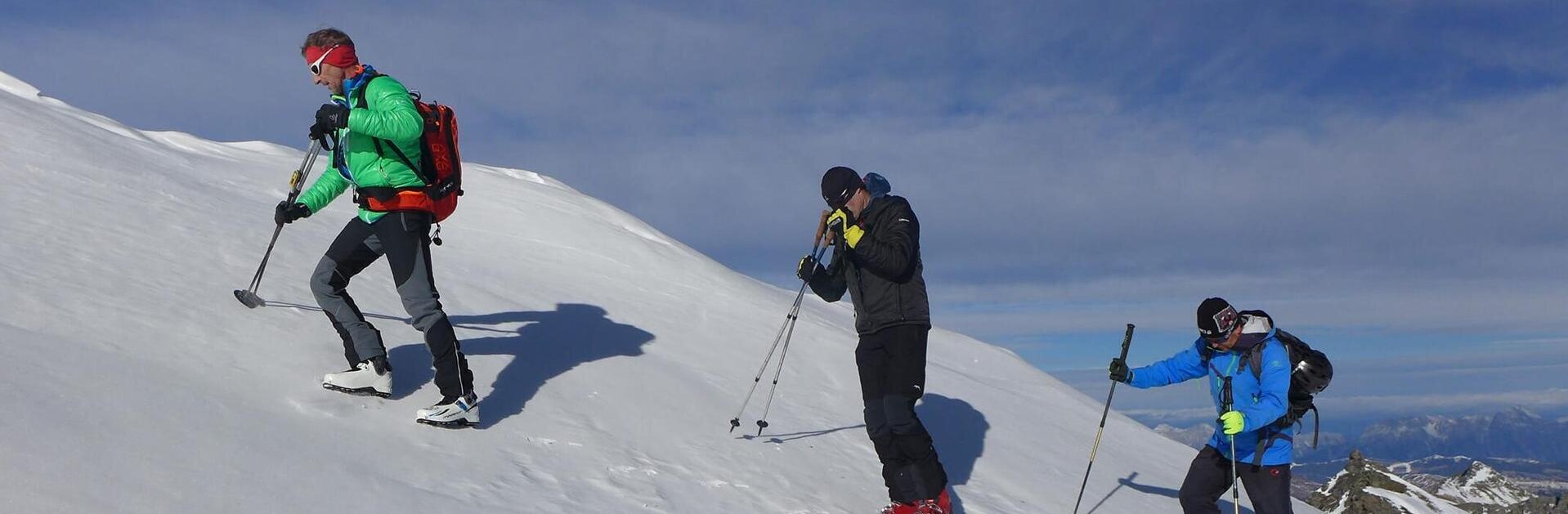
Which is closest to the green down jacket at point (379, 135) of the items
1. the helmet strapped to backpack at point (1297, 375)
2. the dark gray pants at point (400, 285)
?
the dark gray pants at point (400, 285)

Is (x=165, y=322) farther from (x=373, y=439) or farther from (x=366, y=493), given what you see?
(x=366, y=493)

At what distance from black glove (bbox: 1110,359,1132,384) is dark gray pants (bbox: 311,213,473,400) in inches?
183

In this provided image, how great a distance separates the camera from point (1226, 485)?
24.1 feet

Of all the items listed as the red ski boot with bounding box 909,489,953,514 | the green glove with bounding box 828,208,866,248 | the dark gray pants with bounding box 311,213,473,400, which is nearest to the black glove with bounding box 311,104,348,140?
the dark gray pants with bounding box 311,213,473,400

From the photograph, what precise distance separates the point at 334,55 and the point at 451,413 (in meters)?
2.35

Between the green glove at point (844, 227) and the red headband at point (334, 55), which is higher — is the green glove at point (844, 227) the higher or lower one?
the lower one

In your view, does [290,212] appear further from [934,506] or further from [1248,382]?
[1248,382]

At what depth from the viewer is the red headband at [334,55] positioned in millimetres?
6125

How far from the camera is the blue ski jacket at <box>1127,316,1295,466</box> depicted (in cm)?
680

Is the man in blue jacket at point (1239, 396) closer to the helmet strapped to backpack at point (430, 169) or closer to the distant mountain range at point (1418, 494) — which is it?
the helmet strapped to backpack at point (430, 169)

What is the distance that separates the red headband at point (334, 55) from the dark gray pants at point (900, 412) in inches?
150

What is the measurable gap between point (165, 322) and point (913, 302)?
5.32m

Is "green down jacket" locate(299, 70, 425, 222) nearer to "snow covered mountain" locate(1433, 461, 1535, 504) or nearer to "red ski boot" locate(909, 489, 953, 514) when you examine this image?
"red ski boot" locate(909, 489, 953, 514)

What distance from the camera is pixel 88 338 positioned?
21.0 feet
